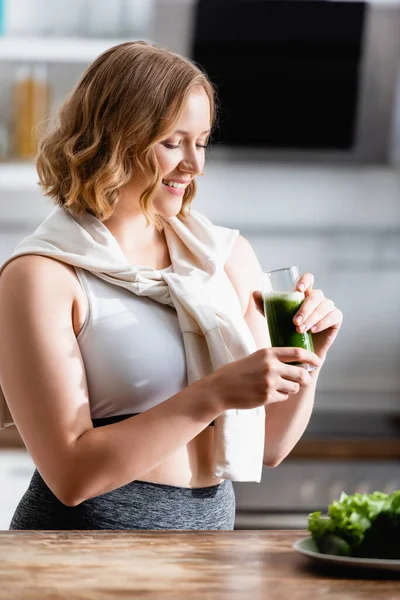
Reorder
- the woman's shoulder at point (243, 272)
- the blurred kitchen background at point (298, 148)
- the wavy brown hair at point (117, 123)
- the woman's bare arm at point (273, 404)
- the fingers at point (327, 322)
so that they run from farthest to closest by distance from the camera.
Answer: the blurred kitchen background at point (298, 148)
the woman's shoulder at point (243, 272)
the woman's bare arm at point (273, 404)
the wavy brown hair at point (117, 123)
the fingers at point (327, 322)

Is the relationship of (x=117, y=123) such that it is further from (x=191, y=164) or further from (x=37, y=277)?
(x=37, y=277)

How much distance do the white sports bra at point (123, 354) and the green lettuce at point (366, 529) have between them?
0.54 metres

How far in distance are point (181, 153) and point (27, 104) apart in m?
1.53

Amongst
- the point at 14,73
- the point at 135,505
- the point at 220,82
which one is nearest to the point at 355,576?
the point at 135,505

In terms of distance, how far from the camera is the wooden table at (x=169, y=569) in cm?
115

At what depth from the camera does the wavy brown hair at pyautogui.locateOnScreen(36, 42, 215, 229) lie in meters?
1.73

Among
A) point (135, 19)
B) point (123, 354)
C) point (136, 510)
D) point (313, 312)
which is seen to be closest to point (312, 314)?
point (313, 312)

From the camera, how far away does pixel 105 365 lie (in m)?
1.69

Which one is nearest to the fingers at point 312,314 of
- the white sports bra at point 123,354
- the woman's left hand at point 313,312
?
the woman's left hand at point 313,312

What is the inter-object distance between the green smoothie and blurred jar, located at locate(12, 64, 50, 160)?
5.80 ft

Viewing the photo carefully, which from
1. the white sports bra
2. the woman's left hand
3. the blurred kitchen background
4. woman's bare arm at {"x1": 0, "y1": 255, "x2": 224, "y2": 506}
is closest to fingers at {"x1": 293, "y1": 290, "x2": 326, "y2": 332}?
the woman's left hand

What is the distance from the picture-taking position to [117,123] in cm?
175

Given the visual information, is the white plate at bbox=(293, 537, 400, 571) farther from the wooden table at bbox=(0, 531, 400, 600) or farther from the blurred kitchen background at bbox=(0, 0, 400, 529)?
the blurred kitchen background at bbox=(0, 0, 400, 529)

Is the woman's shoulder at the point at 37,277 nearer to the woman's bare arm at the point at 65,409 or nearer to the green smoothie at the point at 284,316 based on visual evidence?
the woman's bare arm at the point at 65,409
